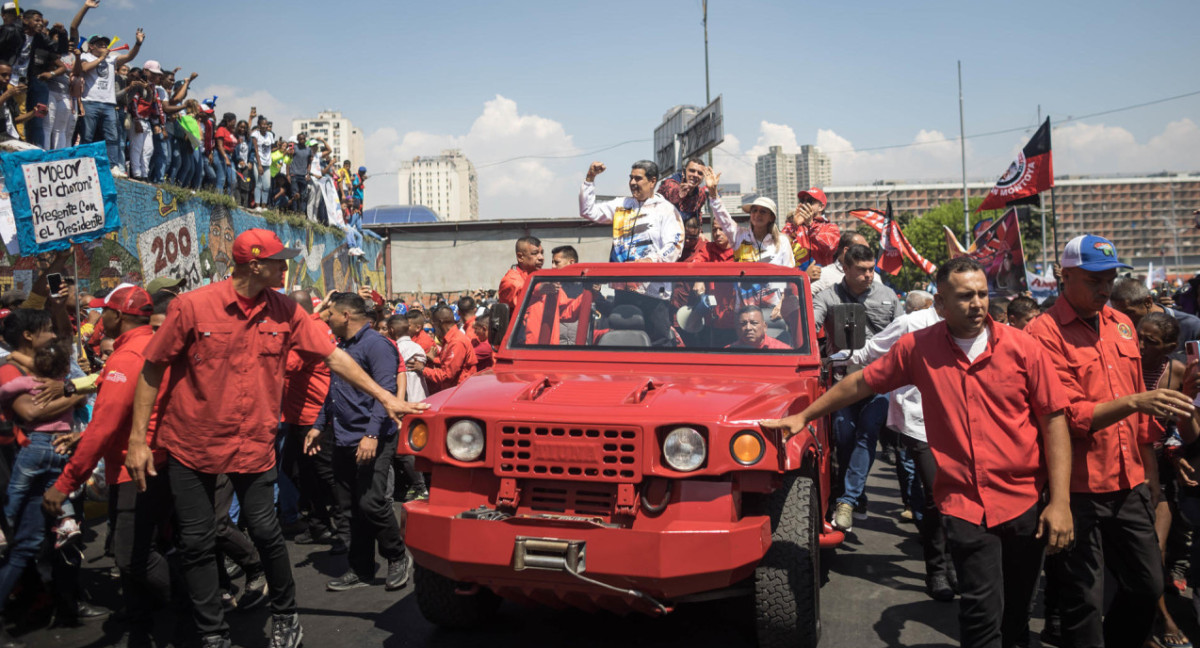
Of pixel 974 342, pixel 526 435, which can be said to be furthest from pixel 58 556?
pixel 974 342

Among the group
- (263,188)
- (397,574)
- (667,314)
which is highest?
(263,188)

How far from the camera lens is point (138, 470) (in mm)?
4453

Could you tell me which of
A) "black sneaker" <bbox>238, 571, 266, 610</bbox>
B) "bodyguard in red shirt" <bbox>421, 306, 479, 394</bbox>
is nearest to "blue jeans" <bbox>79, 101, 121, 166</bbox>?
"bodyguard in red shirt" <bbox>421, 306, 479, 394</bbox>

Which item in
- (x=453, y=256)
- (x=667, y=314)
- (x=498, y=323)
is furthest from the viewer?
(x=453, y=256)

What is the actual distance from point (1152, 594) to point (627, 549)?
88.0 inches

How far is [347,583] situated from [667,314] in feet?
9.30

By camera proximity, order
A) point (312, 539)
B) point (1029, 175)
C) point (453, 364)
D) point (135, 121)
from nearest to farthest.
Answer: point (312, 539), point (453, 364), point (135, 121), point (1029, 175)

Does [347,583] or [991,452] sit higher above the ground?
[991,452]

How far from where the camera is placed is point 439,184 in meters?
128

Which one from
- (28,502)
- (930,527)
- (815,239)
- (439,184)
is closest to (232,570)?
(28,502)

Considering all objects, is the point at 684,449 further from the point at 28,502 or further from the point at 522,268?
the point at 522,268

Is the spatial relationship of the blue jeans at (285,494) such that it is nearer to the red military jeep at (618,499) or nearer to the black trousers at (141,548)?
the black trousers at (141,548)

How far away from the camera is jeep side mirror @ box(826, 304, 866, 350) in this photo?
18.3 feet

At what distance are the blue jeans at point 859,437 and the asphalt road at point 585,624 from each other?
24.4 inches
